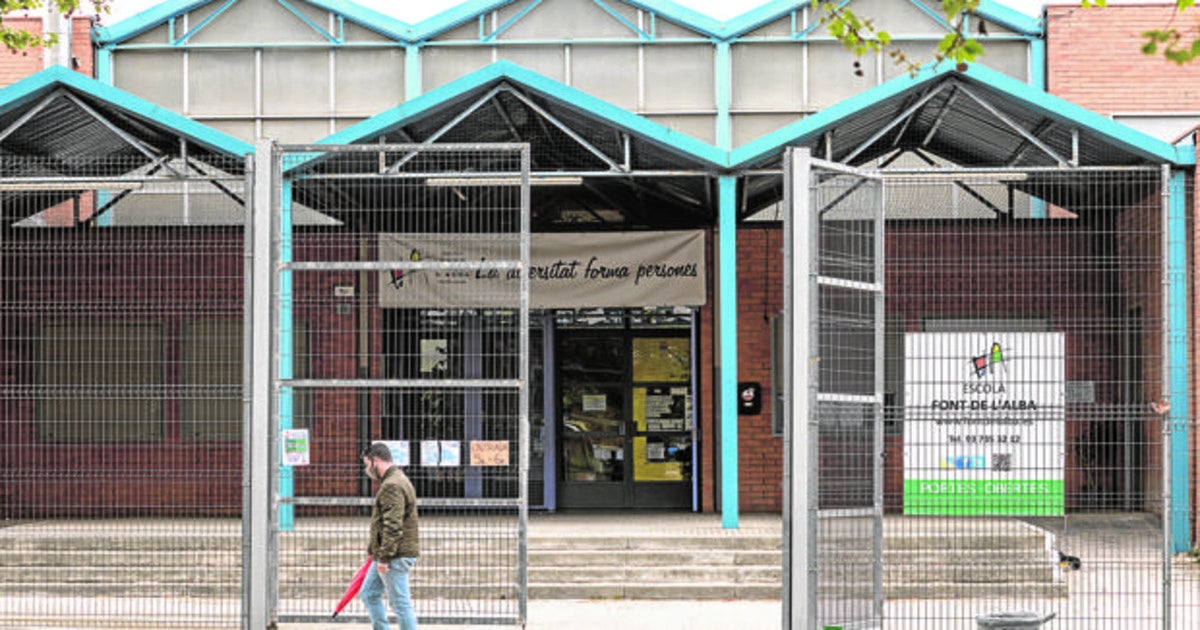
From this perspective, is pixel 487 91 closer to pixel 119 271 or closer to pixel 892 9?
pixel 119 271

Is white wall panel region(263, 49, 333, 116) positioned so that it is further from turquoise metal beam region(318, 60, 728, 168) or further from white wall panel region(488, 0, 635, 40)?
turquoise metal beam region(318, 60, 728, 168)

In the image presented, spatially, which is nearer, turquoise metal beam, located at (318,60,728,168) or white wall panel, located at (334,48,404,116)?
turquoise metal beam, located at (318,60,728,168)

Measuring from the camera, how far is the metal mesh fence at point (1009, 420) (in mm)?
9609

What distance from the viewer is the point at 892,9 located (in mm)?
22328

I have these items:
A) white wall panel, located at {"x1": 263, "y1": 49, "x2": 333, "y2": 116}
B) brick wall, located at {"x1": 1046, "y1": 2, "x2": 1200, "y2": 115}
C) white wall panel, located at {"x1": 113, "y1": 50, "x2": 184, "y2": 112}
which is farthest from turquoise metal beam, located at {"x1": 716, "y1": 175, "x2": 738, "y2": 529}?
white wall panel, located at {"x1": 113, "y1": 50, "x2": 184, "y2": 112}

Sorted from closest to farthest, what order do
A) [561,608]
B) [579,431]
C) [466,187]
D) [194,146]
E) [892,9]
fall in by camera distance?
[561,608], [466,187], [194,146], [579,431], [892,9]

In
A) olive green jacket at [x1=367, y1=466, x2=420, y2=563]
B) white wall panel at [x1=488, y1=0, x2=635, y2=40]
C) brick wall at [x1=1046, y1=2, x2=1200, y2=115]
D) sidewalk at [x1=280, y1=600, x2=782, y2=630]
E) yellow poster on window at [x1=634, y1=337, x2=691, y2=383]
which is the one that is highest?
white wall panel at [x1=488, y1=0, x2=635, y2=40]

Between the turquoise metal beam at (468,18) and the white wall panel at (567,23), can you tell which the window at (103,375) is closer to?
the turquoise metal beam at (468,18)

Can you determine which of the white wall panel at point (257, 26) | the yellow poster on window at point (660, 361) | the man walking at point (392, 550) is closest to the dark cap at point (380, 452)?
the man walking at point (392, 550)

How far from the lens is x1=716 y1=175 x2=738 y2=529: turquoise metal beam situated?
14.6 metres

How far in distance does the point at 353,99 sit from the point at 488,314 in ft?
26.0

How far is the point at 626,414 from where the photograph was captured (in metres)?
18.2

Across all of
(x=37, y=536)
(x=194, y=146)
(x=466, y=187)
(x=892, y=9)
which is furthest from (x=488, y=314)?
(x=892, y=9)

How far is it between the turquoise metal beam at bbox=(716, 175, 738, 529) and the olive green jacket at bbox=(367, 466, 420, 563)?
469 centimetres
